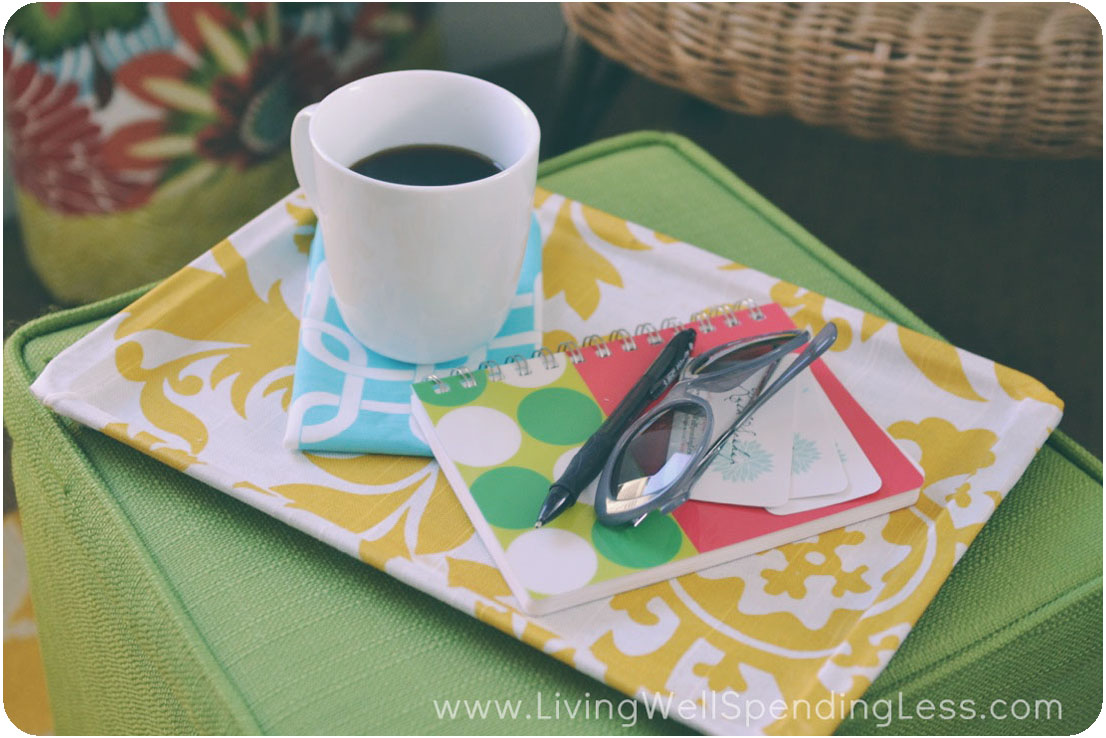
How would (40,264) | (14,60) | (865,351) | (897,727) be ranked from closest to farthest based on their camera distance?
(897,727) < (865,351) < (14,60) < (40,264)

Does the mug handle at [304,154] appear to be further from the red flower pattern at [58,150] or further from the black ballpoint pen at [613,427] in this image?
the red flower pattern at [58,150]

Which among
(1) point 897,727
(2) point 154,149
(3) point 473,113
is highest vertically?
(3) point 473,113

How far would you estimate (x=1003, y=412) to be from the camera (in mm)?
497

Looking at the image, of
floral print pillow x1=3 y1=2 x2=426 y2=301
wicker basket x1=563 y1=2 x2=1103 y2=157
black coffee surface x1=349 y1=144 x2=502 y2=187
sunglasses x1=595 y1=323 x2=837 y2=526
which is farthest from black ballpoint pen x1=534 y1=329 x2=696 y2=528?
floral print pillow x1=3 y1=2 x2=426 y2=301

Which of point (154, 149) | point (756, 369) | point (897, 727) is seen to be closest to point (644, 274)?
point (756, 369)

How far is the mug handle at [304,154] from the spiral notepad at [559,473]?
0.11 meters

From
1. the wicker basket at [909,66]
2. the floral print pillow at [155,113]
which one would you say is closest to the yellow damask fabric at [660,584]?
the wicker basket at [909,66]

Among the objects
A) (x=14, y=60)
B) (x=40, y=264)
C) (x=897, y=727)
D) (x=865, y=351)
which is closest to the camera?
(x=897, y=727)

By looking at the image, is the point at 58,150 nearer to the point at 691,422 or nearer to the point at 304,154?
the point at 304,154

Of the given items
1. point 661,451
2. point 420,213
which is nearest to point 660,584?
point 661,451

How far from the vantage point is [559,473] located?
433 millimetres

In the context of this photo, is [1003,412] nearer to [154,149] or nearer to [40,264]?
[154,149]

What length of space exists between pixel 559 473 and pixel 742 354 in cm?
11

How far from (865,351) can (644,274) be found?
12 cm
